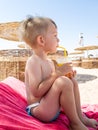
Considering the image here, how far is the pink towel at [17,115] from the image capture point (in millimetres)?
1362

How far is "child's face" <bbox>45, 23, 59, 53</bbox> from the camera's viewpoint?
158 cm

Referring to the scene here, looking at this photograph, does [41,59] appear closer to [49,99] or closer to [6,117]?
[49,99]

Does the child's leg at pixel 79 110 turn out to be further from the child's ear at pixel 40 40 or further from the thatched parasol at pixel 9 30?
the thatched parasol at pixel 9 30

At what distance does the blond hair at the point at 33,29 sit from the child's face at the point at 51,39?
3 centimetres

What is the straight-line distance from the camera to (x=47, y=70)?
1546mm

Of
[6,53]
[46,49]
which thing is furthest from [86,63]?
[46,49]

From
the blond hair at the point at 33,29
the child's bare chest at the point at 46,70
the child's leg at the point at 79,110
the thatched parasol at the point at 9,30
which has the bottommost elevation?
the child's leg at the point at 79,110

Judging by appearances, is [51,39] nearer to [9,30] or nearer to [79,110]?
[79,110]

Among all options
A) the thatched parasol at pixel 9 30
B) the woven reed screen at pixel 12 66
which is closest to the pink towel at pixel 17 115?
the woven reed screen at pixel 12 66

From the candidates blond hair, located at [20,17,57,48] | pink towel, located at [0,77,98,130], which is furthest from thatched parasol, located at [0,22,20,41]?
blond hair, located at [20,17,57,48]

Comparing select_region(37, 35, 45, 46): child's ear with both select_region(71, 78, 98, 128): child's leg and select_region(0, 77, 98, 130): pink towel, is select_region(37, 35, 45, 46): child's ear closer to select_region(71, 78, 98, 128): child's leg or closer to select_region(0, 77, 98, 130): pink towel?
select_region(71, 78, 98, 128): child's leg

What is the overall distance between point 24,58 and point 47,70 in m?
2.74

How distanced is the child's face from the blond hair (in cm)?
3

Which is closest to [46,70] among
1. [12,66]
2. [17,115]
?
[17,115]
